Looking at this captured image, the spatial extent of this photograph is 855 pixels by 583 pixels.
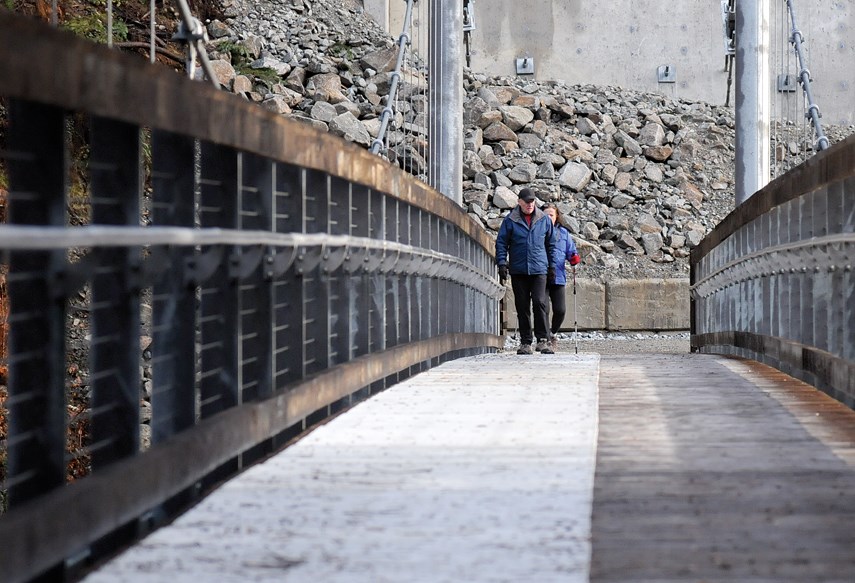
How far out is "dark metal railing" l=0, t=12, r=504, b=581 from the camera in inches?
128

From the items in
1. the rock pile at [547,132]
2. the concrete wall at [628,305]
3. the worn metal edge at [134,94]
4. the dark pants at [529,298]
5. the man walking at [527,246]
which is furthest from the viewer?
the rock pile at [547,132]

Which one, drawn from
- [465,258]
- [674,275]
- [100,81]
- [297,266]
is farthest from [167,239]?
[674,275]

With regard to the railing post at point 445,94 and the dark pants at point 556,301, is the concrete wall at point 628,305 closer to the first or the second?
the dark pants at point 556,301

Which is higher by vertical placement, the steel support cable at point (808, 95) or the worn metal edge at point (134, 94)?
the steel support cable at point (808, 95)

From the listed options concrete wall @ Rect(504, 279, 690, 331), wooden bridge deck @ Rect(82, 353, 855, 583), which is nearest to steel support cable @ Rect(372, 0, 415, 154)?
wooden bridge deck @ Rect(82, 353, 855, 583)

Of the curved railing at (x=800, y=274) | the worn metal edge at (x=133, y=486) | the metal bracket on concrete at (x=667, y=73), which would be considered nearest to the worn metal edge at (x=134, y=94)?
the worn metal edge at (x=133, y=486)

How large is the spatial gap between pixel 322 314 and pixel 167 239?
2607 mm

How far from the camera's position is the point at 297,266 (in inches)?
226

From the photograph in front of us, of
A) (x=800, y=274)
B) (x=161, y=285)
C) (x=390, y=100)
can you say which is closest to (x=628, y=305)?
(x=390, y=100)

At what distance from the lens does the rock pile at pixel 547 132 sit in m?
30.0

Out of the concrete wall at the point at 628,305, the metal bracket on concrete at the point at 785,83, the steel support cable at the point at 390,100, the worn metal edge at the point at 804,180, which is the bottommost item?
the concrete wall at the point at 628,305

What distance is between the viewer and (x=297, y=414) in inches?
217

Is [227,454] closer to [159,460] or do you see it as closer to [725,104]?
[159,460]

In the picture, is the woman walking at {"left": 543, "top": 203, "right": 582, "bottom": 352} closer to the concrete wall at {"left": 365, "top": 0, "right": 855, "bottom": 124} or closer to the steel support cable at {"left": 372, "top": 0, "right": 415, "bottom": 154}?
the steel support cable at {"left": 372, "top": 0, "right": 415, "bottom": 154}
